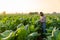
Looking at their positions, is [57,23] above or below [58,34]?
below

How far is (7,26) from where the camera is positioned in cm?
1057

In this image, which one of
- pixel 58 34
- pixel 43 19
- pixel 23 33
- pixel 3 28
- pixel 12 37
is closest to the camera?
pixel 58 34

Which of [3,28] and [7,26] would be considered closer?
[3,28]

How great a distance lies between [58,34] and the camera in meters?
5.01

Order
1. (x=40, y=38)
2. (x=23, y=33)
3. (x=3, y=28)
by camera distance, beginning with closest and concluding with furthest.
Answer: (x=23, y=33) → (x=40, y=38) → (x=3, y=28)

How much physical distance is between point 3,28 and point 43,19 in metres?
2.19

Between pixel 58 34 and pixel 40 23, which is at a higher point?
pixel 58 34

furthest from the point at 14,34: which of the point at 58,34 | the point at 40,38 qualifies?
the point at 40,38

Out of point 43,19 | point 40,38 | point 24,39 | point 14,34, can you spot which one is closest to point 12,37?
point 14,34

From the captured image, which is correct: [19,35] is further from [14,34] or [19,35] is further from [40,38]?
[40,38]

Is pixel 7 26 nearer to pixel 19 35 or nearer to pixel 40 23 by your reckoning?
pixel 40 23

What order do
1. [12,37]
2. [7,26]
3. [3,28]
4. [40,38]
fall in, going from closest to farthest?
[12,37], [40,38], [3,28], [7,26]

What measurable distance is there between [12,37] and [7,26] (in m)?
4.98

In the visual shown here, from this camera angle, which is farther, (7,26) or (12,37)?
(7,26)
